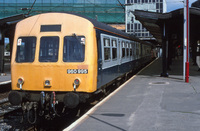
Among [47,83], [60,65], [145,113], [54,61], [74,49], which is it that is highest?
[74,49]

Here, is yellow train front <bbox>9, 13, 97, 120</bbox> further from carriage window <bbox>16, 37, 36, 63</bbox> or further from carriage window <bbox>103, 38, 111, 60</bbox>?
carriage window <bbox>103, 38, 111, 60</bbox>

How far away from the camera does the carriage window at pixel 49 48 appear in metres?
8.50

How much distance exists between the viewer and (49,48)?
8.53 m

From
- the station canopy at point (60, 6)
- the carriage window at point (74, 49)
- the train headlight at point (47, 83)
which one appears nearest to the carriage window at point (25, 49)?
the train headlight at point (47, 83)

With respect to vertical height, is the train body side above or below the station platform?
above

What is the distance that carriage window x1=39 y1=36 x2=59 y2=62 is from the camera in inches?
335

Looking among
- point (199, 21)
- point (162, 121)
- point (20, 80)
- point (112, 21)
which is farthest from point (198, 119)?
point (112, 21)

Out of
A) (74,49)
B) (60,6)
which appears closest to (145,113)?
(74,49)

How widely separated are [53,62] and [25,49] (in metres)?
1.06

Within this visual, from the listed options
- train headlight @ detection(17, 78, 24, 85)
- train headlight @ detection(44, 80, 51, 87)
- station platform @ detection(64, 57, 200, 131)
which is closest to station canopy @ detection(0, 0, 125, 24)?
station platform @ detection(64, 57, 200, 131)

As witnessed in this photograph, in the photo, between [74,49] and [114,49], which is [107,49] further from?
[74,49]

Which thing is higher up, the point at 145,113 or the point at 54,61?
the point at 54,61

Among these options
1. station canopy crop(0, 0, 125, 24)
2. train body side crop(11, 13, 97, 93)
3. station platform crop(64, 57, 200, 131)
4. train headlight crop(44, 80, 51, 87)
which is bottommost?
station platform crop(64, 57, 200, 131)

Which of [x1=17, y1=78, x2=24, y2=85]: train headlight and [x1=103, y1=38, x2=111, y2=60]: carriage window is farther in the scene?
[x1=103, y1=38, x2=111, y2=60]: carriage window
